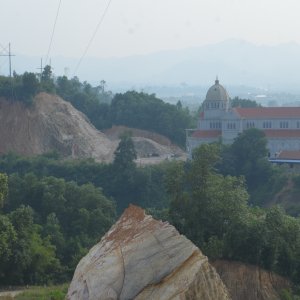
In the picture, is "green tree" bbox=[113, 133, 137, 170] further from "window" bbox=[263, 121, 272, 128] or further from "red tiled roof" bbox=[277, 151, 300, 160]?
"window" bbox=[263, 121, 272, 128]

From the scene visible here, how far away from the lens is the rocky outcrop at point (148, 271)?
1194 cm

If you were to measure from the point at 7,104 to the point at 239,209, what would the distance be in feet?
117

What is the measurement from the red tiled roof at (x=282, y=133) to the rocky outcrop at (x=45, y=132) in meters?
11.8

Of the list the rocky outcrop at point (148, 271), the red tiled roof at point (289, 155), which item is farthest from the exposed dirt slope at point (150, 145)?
the rocky outcrop at point (148, 271)

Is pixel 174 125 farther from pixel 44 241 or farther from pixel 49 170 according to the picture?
pixel 44 241

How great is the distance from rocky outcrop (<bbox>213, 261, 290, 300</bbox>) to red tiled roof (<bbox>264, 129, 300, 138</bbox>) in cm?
2770

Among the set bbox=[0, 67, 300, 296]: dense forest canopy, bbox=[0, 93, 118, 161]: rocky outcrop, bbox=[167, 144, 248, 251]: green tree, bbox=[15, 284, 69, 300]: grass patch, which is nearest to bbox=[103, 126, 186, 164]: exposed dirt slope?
bbox=[0, 67, 300, 296]: dense forest canopy

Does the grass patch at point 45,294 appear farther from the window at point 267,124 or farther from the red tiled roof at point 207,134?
the window at point 267,124

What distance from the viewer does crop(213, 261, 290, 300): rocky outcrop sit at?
19.3 m

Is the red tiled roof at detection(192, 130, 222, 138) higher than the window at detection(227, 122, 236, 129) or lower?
lower

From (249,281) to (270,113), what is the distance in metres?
30.3

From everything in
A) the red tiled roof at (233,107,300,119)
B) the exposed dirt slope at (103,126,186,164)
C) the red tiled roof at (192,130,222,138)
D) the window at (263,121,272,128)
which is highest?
the red tiled roof at (233,107,300,119)

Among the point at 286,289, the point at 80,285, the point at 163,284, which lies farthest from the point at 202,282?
the point at 286,289

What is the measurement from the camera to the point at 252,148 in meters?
44.3
